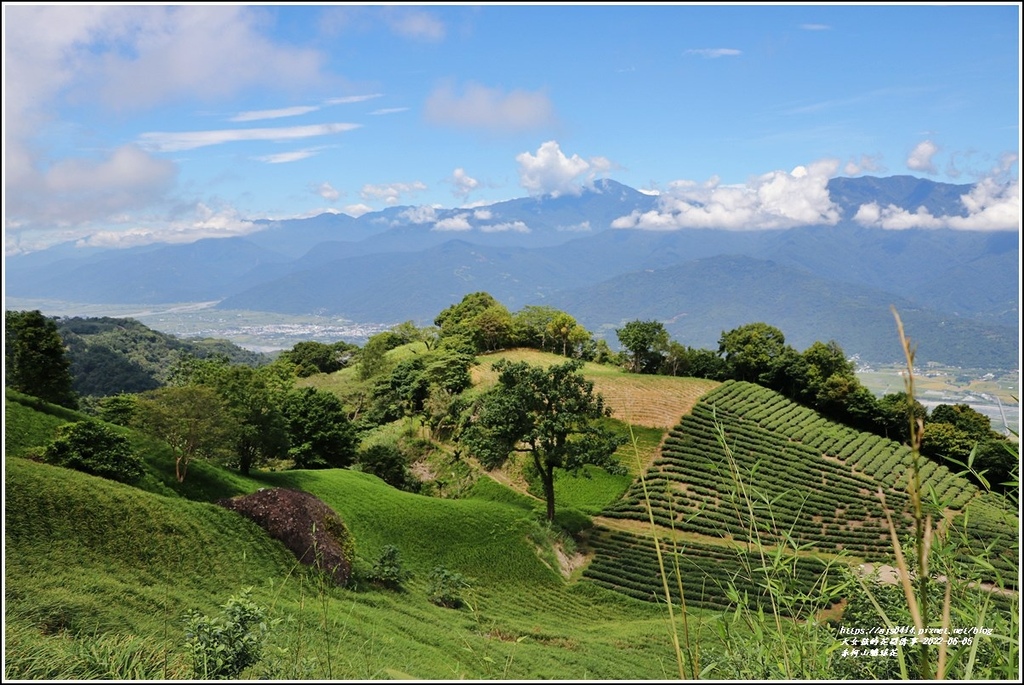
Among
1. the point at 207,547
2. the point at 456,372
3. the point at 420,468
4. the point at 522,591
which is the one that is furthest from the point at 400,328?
the point at 207,547

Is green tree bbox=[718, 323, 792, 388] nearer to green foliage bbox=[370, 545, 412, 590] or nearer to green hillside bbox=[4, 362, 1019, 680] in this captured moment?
green hillside bbox=[4, 362, 1019, 680]

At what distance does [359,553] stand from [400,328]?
5213 cm

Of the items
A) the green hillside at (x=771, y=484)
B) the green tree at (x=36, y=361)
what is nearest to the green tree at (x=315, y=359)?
the green hillside at (x=771, y=484)

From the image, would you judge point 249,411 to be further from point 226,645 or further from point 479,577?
point 226,645

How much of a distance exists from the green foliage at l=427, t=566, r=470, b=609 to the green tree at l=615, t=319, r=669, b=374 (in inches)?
1622

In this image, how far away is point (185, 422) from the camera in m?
18.4

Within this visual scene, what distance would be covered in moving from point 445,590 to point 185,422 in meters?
9.44

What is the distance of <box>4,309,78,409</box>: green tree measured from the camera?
18.1m

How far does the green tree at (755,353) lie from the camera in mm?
52344

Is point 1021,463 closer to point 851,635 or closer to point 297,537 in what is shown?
point 851,635

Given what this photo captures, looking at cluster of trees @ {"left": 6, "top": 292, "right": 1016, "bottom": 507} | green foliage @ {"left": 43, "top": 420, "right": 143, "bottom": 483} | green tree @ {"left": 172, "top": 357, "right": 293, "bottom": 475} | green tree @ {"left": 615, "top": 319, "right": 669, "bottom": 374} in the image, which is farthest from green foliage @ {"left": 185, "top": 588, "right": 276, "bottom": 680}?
green tree @ {"left": 615, "top": 319, "right": 669, "bottom": 374}

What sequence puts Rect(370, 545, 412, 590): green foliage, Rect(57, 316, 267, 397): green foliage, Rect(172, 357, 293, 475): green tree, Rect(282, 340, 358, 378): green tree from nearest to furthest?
Rect(370, 545, 412, 590): green foliage < Rect(172, 357, 293, 475): green tree < Rect(57, 316, 267, 397): green foliage < Rect(282, 340, 358, 378): green tree

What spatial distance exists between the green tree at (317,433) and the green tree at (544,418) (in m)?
10.0

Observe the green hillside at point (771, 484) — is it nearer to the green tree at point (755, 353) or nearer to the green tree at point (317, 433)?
the green tree at point (755, 353)
